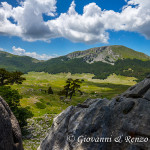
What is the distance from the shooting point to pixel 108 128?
11141mm

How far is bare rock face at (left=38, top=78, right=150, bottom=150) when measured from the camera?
383 inches

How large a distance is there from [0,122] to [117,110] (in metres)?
10.9

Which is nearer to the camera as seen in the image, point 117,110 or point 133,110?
point 133,110

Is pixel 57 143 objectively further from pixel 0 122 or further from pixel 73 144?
pixel 0 122

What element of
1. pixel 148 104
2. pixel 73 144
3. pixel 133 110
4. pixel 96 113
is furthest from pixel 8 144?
pixel 148 104

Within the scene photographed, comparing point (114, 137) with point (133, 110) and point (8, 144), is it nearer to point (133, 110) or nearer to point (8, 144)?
point (133, 110)

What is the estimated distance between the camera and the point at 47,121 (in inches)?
1286

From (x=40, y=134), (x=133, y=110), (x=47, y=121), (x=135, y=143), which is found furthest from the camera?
(x=47, y=121)

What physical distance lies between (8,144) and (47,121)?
2403 centimetres

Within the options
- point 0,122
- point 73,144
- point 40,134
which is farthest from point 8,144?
point 40,134

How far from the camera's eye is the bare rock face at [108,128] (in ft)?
31.9

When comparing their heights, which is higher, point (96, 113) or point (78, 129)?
point (96, 113)

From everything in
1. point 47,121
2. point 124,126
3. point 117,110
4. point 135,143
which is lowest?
point 47,121

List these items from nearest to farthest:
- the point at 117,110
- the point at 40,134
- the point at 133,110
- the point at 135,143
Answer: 1. the point at 135,143
2. the point at 133,110
3. the point at 117,110
4. the point at 40,134
